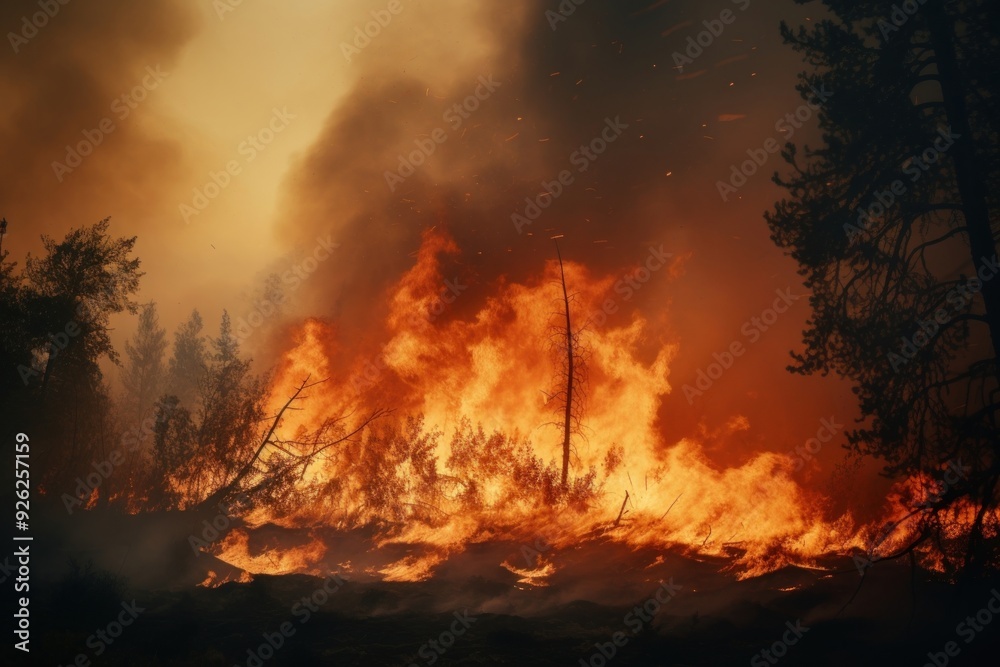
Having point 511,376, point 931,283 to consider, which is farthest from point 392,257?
point 931,283

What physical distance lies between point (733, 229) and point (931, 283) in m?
17.8

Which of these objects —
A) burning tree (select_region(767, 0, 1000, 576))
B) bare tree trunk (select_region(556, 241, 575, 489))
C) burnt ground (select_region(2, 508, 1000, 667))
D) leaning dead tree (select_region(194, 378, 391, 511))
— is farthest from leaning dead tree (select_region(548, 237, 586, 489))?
burning tree (select_region(767, 0, 1000, 576))

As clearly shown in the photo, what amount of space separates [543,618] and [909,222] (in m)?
11.9

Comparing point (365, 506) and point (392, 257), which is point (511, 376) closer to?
point (365, 506)

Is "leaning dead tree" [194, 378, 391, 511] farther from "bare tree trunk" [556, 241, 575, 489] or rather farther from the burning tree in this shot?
the burning tree

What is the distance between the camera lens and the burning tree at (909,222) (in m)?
10.0

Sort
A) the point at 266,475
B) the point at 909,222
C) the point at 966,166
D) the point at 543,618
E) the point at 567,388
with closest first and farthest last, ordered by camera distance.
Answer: the point at 966,166 < the point at 909,222 < the point at 543,618 < the point at 266,475 < the point at 567,388

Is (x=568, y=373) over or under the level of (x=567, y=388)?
over

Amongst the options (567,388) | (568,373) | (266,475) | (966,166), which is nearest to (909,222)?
(966,166)

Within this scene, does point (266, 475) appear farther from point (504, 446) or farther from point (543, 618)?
point (543, 618)

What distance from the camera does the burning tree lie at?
10047 mm

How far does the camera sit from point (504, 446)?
24531 mm

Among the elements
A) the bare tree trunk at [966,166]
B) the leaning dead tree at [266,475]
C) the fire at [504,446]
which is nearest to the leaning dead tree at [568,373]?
the fire at [504,446]

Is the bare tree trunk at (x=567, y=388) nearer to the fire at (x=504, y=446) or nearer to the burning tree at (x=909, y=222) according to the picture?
the fire at (x=504, y=446)
